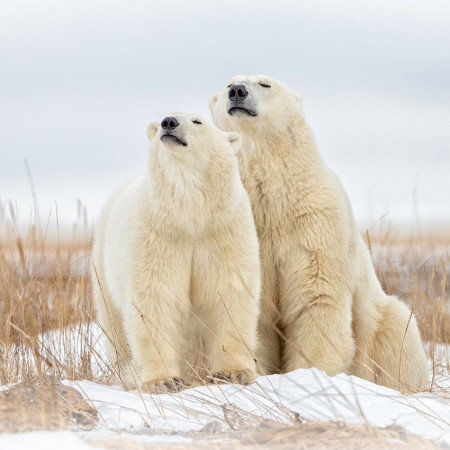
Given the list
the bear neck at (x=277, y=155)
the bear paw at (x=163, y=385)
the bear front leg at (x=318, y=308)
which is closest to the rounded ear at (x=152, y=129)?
the bear neck at (x=277, y=155)

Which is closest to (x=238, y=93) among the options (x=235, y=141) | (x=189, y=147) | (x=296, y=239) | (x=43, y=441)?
(x=235, y=141)

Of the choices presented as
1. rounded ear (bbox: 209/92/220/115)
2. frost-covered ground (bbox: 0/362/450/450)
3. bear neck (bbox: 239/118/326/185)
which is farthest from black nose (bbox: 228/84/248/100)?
frost-covered ground (bbox: 0/362/450/450)

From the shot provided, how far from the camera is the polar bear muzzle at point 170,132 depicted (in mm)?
4422

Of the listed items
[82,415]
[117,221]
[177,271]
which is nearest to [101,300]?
[117,221]

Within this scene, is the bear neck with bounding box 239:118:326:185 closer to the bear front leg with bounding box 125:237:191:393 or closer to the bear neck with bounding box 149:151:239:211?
the bear neck with bounding box 149:151:239:211

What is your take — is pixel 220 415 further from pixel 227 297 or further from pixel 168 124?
pixel 168 124

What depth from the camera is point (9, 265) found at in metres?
6.02

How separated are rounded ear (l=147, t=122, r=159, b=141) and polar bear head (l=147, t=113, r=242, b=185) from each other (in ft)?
0.39

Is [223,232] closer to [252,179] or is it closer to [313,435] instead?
[252,179]

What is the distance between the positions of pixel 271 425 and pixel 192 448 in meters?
0.48

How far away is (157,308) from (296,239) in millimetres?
1164

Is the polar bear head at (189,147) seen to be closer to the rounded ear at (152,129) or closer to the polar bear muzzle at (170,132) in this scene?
the polar bear muzzle at (170,132)

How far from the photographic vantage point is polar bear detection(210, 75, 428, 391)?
16.8 feet

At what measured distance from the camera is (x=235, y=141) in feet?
15.6
